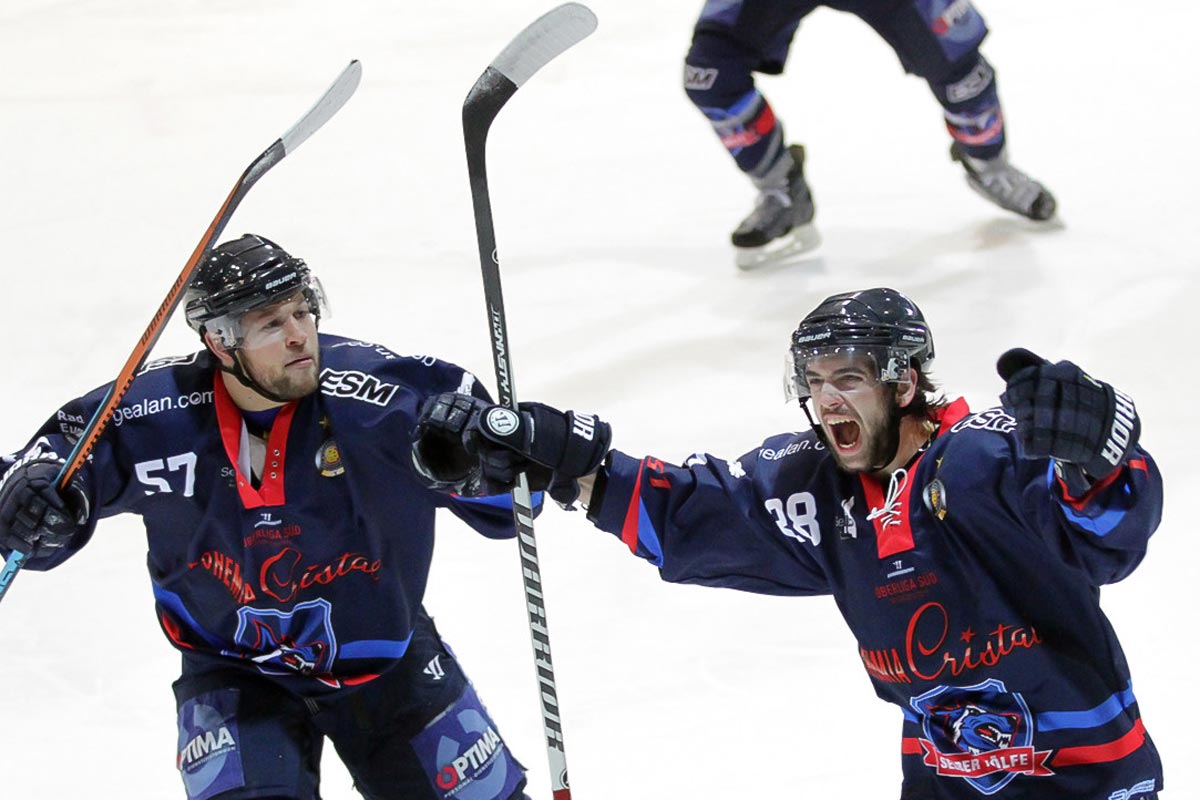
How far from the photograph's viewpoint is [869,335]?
2.86 meters

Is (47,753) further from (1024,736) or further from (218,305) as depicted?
(1024,736)

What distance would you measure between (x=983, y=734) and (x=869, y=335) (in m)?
0.62

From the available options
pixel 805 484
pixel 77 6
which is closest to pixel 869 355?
pixel 805 484

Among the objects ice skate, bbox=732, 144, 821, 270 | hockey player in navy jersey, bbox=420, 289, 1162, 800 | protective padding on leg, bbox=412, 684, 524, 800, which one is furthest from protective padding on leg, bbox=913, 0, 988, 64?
protective padding on leg, bbox=412, 684, 524, 800

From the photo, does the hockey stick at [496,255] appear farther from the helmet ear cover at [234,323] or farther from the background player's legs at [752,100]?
the background player's legs at [752,100]

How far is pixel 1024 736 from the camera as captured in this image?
280 cm

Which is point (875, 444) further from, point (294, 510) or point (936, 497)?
point (294, 510)

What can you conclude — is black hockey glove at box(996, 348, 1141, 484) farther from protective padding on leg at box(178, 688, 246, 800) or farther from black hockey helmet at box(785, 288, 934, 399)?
protective padding on leg at box(178, 688, 246, 800)

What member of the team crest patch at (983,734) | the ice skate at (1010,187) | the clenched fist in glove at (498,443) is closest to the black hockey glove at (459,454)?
the clenched fist in glove at (498,443)

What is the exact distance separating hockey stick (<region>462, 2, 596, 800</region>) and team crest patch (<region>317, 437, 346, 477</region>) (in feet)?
1.00

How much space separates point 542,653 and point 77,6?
276 inches

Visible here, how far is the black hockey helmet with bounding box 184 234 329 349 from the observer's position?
3135mm

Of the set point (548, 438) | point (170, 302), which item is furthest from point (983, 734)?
point (170, 302)

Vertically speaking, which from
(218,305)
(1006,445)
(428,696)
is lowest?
(428,696)
